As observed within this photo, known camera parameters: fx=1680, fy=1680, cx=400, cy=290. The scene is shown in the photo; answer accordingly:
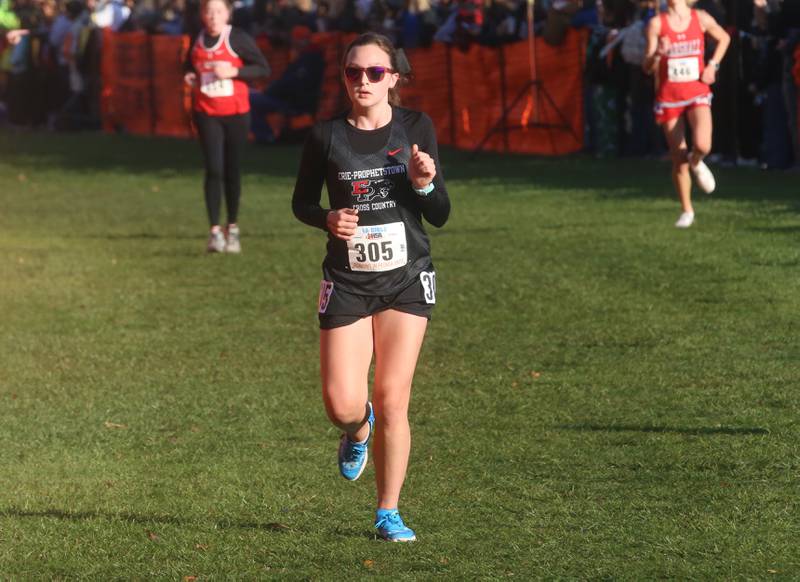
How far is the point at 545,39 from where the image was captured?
2448 centimetres

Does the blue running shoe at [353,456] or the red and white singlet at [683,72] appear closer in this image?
the blue running shoe at [353,456]

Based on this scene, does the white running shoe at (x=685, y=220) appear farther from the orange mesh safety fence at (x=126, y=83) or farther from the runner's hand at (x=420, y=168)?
the orange mesh safety fence at (x=126, y=83)

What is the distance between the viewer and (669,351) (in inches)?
388

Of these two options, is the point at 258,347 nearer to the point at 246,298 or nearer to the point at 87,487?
the point at 246,298

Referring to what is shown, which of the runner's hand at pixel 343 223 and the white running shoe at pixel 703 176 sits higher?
the runner's hand at pixel 343 223

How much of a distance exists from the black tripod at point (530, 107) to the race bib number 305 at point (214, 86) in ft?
33.0

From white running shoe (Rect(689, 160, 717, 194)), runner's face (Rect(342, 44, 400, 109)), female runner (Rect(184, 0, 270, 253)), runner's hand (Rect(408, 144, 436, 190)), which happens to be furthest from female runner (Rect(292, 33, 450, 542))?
white running shoe (Rect(689, 160, 717, 194))

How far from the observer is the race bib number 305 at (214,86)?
47.0ft

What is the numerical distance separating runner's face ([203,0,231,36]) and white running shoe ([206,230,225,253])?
6.02 ft

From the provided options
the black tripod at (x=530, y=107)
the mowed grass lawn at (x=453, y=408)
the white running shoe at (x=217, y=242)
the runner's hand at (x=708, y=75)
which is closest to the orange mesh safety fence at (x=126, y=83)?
the black tripod at (x=530, y=107)

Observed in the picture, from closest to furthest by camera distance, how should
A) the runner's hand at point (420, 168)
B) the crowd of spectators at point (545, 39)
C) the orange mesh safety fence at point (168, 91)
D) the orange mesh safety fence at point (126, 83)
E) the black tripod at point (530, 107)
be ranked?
1. the runner's hand at point (420, 168)
2. the crowd of spectators at point (545, 39)
3. the black tripod at point (530, 107)
4. the orange mesh safety fence at point (168, 91)
5. the orange mesh safety fence at point (126, 83)

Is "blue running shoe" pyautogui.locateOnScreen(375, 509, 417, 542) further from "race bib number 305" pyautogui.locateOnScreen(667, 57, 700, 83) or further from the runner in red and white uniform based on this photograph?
"race bib number 305" pyautogui.locateOnScreen(667, 57, 700, 83)

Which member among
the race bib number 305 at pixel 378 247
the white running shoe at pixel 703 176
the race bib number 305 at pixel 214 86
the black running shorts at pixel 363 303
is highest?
the race bib number 305 at pixel 378 247

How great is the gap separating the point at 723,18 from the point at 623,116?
272 cm
